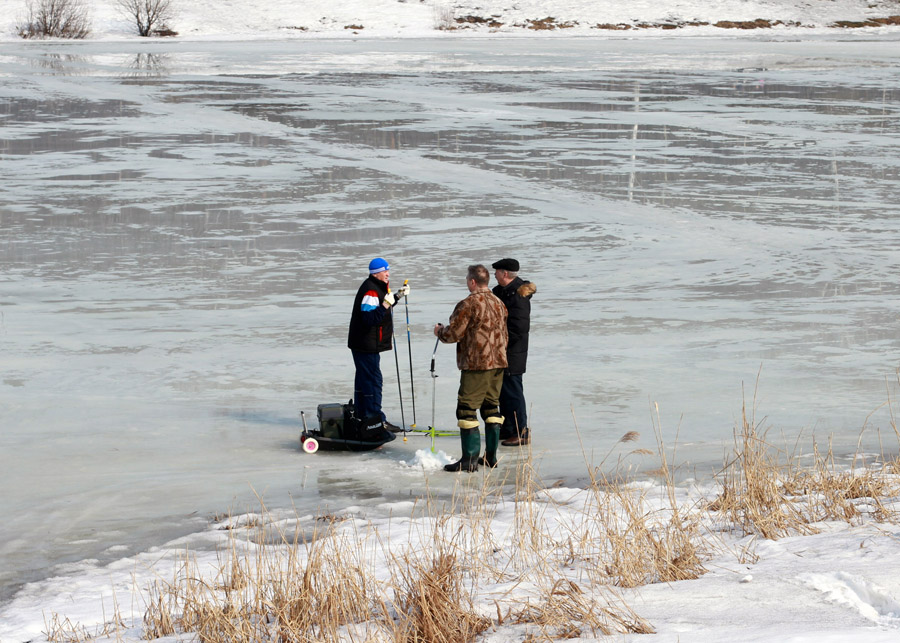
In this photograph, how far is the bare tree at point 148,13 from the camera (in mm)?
61062

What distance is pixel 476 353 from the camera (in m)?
7.76

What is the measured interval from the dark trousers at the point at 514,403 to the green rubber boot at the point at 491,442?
31 centimetres

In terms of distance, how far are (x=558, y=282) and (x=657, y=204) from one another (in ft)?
16.2

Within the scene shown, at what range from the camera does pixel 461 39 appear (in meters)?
60.2

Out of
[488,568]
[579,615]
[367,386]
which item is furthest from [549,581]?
[367,386]

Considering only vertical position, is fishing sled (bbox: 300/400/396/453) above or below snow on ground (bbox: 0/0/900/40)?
below

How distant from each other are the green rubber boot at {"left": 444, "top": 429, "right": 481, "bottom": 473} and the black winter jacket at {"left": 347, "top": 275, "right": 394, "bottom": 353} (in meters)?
0.95

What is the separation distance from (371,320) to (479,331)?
0.94 metres

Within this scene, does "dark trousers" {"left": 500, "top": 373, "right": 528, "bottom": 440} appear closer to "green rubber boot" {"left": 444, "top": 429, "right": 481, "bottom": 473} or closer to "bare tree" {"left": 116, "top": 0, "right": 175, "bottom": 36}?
"green rubber boot" {"left": 444, "top": 429, "right": 481, "bottom": 473}

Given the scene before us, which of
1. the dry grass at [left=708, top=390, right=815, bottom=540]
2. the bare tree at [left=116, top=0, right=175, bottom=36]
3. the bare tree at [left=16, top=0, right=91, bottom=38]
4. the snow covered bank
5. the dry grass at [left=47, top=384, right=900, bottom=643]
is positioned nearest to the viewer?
the snow covered bank

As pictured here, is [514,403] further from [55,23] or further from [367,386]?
[55,23]

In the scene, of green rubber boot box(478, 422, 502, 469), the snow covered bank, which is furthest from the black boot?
the snow covered bank

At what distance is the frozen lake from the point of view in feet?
26.3

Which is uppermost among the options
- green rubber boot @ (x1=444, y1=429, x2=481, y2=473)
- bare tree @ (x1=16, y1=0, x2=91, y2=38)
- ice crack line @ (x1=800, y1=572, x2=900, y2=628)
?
bare tree @ (x1=16, y1=0, x2=91, y2=38)
